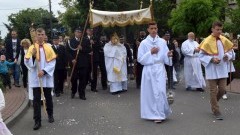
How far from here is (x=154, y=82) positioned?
33.1ft

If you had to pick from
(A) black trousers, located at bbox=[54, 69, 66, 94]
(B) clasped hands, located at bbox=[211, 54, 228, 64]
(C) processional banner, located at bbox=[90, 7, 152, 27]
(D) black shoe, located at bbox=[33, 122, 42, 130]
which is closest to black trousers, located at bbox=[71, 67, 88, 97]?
(A) black trousers, located at bbox=[54, 69, 66, 94]

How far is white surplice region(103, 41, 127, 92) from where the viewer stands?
50.6ft

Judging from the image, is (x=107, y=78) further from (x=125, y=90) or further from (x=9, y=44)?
(x=9, y=44)

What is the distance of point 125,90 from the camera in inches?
622

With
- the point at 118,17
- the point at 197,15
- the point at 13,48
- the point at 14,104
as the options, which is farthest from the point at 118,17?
the point at 197,15

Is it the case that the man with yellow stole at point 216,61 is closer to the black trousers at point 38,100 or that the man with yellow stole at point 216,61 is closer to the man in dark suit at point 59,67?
Result: the black trousers at point 38,100

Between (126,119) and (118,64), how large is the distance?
535 cm

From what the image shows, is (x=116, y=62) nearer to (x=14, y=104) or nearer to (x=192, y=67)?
(x=192, y=67)

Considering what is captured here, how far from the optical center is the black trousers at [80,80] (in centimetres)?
1373

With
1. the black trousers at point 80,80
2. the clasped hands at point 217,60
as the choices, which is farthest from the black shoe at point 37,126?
the black trousers at point 80,80

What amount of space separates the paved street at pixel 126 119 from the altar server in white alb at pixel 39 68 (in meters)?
0.53

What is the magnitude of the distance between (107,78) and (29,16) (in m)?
66.1

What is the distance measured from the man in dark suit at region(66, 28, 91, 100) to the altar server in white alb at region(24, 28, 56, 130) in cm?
379

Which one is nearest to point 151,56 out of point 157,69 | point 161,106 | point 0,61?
point 157,69
